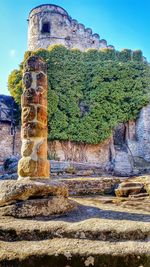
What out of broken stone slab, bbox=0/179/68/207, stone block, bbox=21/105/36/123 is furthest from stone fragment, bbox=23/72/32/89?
broken stone slab, bbox=0/179/68/207

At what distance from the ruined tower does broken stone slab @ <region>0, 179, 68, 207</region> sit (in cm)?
2304

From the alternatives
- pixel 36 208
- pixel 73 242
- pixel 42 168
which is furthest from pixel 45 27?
pixel 73 242

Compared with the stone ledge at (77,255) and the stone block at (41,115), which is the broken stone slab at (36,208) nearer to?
the stone ledge at (77,255)

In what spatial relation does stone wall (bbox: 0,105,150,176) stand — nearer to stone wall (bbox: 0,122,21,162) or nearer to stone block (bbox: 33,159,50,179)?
stone wall (bbox: 0,122,21,162)

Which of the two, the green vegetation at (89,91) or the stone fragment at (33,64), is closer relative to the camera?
the stone fragment at (33,64)

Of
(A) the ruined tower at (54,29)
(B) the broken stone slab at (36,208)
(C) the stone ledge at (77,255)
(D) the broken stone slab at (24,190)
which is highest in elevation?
(A) the ruined tower at (54,29)

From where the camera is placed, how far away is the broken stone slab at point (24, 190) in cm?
334

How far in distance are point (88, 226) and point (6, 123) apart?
17.2 metres

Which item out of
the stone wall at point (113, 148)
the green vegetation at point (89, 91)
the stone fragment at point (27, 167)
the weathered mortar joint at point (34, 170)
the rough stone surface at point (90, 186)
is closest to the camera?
the weathered mortar joint at point (34, 170)

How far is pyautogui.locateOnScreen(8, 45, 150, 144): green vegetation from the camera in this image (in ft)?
60.0

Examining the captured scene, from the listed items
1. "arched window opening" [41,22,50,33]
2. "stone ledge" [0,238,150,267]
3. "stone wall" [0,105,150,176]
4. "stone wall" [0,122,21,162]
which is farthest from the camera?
"arched window opening" [41,22,50,33]

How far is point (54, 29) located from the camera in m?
25.3

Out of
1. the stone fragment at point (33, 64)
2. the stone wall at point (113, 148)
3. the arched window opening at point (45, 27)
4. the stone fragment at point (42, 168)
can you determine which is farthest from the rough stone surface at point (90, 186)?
the arched window opening at point (45, 27)

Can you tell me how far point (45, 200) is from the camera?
3406mm
